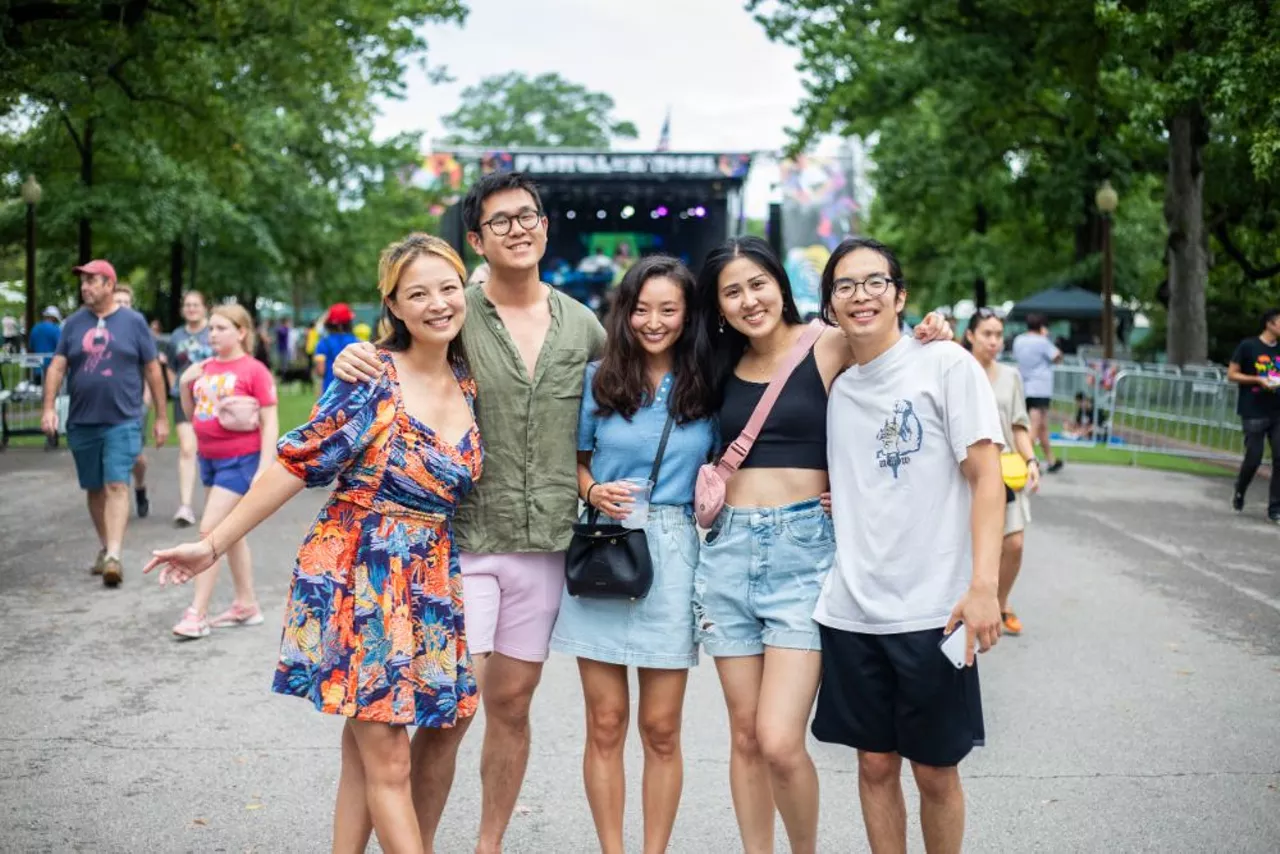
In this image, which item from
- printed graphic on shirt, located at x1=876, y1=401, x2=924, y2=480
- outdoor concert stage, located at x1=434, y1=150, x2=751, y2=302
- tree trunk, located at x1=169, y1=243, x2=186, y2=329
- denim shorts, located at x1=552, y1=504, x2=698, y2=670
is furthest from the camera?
tree trunk, located at x1=169, y1=243, x2=186, y2=329

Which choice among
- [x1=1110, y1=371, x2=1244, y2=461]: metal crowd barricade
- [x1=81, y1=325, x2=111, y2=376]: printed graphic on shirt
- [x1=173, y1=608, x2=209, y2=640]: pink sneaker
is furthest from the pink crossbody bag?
[x1=1110, y1=371, x2=1244, y2=461]: metal crowd barricade

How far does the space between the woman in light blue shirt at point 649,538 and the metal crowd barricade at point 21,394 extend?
48.3 feet

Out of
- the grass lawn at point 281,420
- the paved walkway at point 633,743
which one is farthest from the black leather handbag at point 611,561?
the grass lawn at point 281,420

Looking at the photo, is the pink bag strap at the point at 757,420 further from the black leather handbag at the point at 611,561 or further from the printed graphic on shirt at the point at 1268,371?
the printed graphic on shirt at the point at 1268,371

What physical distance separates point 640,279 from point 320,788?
2.32m

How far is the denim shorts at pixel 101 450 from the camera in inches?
340

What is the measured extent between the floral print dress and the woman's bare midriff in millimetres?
840

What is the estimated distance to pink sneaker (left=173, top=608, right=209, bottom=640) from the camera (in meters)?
7.27

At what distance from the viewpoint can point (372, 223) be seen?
40.0 m

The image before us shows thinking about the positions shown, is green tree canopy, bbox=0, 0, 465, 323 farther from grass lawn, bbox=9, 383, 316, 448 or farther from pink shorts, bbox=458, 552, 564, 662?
pink shorts, bbox=458, 552, 564, 662

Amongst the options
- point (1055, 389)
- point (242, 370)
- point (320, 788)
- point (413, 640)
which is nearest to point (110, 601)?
point (242, 370)

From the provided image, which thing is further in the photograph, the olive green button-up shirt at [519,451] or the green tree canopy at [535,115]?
the green tree canopy at [535,115]

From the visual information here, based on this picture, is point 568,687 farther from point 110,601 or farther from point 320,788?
point 110,601

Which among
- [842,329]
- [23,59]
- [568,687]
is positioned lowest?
[568,687]
